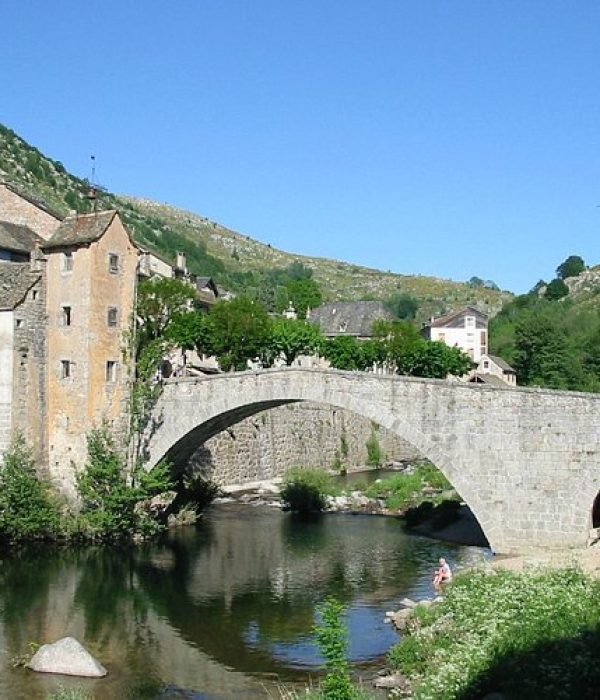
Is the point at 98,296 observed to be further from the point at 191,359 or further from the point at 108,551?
the point at 191,359

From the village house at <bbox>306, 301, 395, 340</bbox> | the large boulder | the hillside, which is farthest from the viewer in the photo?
the hillside

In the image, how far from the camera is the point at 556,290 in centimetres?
11444

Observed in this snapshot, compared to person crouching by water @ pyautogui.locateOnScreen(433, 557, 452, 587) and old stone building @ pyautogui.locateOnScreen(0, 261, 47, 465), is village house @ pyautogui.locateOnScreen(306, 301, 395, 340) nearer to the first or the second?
old stone building @ pyautogui.locateOnScreen(0, 261, 47, 465)

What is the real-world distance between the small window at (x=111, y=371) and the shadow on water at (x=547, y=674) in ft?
63.2

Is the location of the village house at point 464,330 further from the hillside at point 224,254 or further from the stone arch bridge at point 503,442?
the stone arch bridge at point 503,442

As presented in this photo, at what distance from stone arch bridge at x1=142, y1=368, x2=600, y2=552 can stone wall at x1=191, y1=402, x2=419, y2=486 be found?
47.0ft

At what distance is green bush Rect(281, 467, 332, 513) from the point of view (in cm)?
3834

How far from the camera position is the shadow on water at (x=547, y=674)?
1356 cm

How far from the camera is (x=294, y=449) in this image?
1925 inches

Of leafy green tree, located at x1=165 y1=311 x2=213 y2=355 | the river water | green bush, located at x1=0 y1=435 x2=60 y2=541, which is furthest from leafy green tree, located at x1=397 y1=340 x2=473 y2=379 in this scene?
green bush, located at x1=0 y1=435 x2=60 y2=541

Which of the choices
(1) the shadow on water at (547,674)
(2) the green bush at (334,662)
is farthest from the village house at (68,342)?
(1) the shadow on water at (547,674)

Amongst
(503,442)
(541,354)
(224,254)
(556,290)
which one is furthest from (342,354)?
(224,254)

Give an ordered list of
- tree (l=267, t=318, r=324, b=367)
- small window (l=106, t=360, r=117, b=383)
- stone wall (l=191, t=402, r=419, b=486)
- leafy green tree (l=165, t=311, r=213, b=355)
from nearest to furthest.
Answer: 1. small window (l=106, t=360, r=117, b=383)
2. stone wall (l=191, t=402, r=419, b=486)
3. leafy green tree (l=165, t=311, r=213, b=355)
4. tree (l=267, t=318, r=324, b=367)

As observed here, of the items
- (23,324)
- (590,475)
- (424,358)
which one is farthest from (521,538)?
(424,358)
